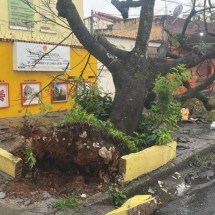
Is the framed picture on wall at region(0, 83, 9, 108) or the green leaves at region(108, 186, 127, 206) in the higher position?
the framed picture on wall at region(0, 83, 9, 108)

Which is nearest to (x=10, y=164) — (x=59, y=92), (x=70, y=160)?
(x=70, y=160)

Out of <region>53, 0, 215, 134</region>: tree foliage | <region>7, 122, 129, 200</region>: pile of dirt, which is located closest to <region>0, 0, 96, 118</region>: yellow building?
<region>53, 0, 215, 134</region>: tree foliage

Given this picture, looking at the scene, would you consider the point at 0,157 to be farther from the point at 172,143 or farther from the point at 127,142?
the point at 172,143

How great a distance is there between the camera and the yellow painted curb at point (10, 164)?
548 cm

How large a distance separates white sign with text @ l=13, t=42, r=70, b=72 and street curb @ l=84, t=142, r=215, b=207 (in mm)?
4360

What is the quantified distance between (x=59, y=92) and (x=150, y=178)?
653 centimetres

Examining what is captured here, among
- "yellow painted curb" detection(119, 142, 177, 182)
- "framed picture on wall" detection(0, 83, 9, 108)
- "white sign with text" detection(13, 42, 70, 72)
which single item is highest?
"white sign with text" detection(13, 42, 70, 72)

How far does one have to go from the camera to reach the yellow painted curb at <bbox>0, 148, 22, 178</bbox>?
18.0 ft

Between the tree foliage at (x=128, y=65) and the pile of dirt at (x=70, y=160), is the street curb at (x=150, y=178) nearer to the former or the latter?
the pile of dirt at (x=70, y=160)

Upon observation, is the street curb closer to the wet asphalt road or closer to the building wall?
the wet asphalt road

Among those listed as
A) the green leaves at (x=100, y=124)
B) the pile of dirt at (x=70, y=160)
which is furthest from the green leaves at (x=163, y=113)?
the pile of dirt at (x=70, y=160)

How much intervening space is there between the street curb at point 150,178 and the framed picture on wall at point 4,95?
18.1 feet

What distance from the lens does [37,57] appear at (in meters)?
10.9

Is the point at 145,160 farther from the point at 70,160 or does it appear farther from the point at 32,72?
the point at 32,72
